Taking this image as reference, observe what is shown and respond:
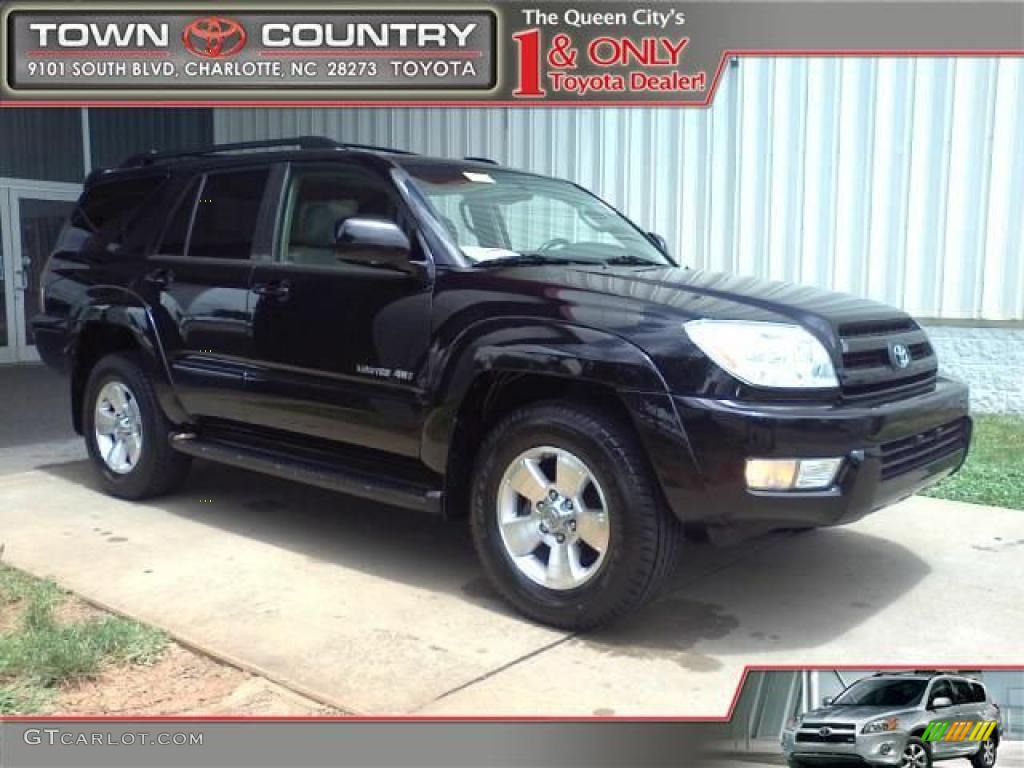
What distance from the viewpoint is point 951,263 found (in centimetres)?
787

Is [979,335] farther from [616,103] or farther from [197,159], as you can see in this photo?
[197,159]

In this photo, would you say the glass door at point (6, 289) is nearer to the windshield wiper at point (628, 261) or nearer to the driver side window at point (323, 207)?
the driver side window at point (323, 207)

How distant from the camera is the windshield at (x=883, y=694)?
2.84 m

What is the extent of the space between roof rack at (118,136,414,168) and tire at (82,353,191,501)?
3.99 feet

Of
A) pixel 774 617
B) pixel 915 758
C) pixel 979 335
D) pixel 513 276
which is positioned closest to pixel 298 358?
pixel 513 276

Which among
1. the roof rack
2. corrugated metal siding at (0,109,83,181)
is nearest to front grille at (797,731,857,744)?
the roof rack

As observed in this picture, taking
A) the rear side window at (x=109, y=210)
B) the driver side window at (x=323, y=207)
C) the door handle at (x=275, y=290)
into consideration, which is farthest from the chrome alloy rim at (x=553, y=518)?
the rear side window at (x=109, y=210)

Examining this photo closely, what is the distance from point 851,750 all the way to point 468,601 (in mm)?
1651

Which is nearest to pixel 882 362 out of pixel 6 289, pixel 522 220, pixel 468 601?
pixel 522 220

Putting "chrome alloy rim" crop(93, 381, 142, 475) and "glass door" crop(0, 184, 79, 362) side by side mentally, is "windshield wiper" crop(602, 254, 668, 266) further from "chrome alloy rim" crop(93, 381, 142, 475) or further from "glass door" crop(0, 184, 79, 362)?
"glass door" crop(0, 184, 79, 362)

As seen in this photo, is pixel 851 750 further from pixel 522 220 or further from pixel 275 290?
pixel 275 290

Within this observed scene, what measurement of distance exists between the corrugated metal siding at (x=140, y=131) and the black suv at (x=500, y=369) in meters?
8.16

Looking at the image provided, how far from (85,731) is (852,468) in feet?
8.42

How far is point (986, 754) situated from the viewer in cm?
254
